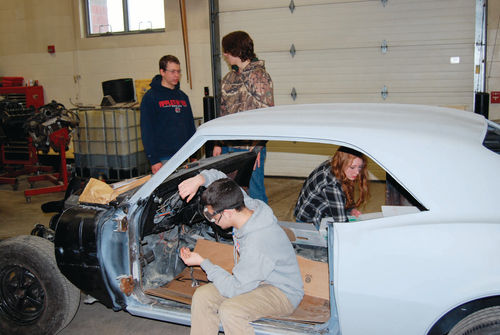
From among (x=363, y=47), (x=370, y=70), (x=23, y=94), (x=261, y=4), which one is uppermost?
(x=261, y=4)

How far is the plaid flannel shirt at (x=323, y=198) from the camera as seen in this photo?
3131 millimetres

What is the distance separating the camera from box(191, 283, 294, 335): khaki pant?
7.51 feet

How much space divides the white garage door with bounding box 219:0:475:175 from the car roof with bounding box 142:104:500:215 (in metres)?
5.35

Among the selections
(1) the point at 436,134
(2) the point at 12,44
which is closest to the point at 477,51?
(1) the point at 436,134

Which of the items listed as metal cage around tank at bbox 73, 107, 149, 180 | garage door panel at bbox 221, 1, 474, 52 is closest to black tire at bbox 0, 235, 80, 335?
metal cage around tank at bbox 73, 107, 149, 180

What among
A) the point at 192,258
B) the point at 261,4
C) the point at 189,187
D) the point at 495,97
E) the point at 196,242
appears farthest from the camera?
the point at 261,4

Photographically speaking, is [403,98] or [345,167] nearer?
[345,167]

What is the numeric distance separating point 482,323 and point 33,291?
2796 mm

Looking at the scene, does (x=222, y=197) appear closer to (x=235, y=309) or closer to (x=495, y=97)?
(x=235, y=309)

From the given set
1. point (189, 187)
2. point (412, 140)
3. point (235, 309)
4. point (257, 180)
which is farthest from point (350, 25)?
point (235, 309)

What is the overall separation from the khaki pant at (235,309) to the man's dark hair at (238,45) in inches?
96.0

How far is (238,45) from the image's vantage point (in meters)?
4.20

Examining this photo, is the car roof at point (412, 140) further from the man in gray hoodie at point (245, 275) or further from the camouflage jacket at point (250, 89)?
the camouflage jacket at point (250, 89)

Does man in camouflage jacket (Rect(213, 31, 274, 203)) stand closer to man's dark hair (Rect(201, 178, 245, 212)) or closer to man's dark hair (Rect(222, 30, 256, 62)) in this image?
man's dark hair (Rect(222, 30, 256, 62))
